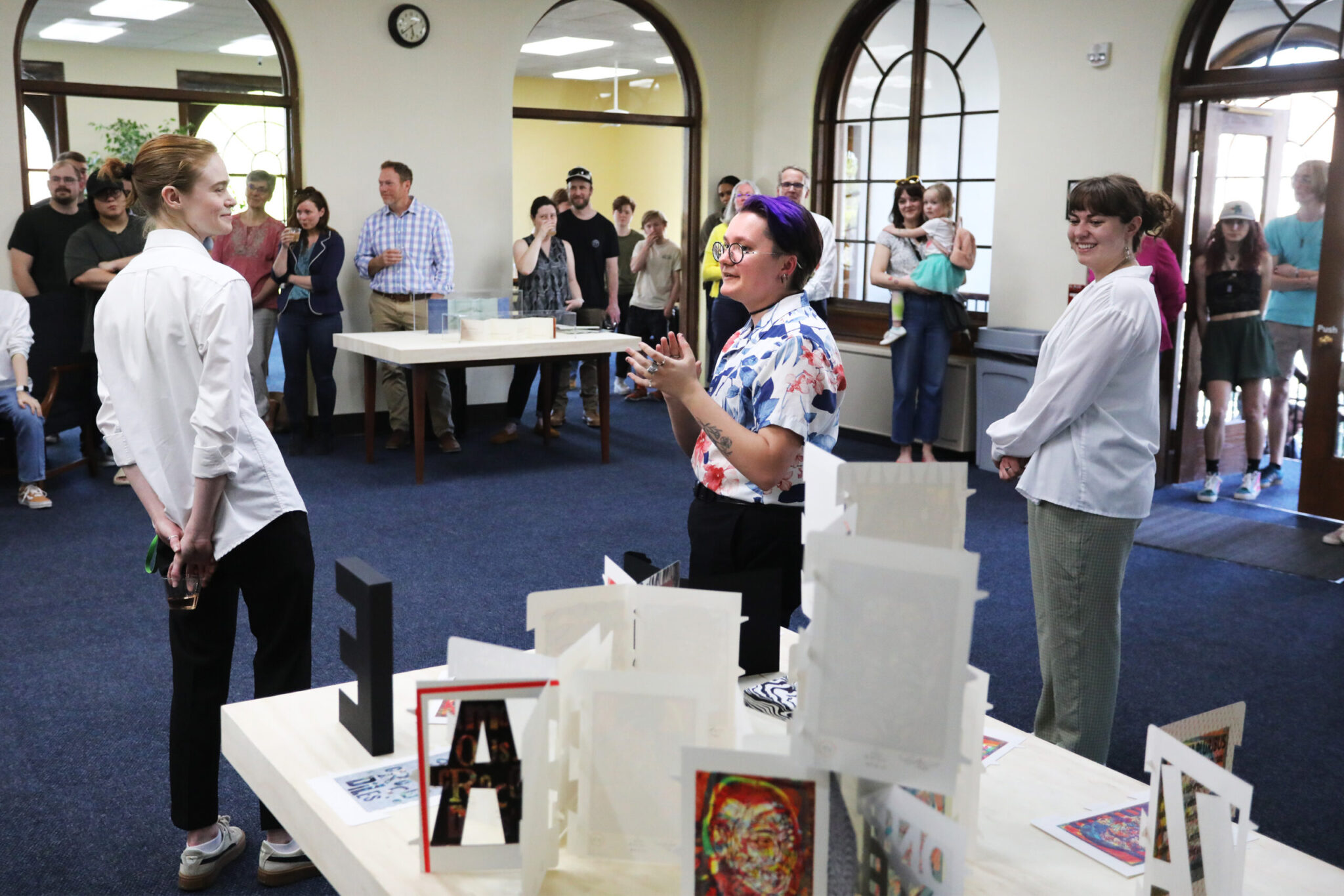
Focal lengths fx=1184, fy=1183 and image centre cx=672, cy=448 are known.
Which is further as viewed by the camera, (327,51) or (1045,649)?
(327,51)

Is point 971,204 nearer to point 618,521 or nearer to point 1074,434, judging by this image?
point 618,521

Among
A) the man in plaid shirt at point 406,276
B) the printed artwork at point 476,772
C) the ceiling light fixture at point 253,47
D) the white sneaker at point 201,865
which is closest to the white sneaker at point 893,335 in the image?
the man in plaid shirt at point 406,276

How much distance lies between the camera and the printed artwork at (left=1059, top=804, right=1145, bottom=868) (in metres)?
1.34

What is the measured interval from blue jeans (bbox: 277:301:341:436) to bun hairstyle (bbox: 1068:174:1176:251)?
5.12 metres

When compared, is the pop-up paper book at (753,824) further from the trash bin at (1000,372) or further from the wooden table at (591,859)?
the trash bin at (1000,372)

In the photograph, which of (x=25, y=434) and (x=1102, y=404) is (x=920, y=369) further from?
(x=25, y=434)

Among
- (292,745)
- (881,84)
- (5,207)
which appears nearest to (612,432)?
(881,84)

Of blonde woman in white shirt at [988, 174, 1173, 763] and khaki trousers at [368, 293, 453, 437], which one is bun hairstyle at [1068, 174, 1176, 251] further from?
khaki trousers at [368, 293, 453, 437]

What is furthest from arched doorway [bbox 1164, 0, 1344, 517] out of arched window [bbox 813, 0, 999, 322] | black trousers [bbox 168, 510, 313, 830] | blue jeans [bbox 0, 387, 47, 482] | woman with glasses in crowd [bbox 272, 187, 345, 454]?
blue jeans [bbox 0, 387, 47, 482]

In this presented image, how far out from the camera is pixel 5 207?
20.5 feet

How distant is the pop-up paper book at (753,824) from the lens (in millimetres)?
1081

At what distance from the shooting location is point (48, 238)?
616cm

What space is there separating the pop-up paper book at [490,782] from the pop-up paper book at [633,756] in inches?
1.5

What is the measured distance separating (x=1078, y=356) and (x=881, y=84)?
566 cm
